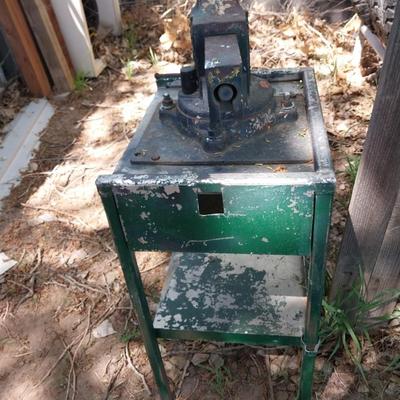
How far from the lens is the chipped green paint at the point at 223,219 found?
1050 millimetres

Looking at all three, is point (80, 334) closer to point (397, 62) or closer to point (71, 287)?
point (71, 287)

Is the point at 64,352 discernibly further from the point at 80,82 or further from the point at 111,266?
the point at 80,82

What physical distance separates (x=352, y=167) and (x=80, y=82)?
7.57 feet

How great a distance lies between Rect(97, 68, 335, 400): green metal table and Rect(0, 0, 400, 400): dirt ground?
380 mm

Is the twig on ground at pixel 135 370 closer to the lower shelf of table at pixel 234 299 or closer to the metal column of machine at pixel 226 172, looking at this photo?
the lower shelf of table at pixel 234 299

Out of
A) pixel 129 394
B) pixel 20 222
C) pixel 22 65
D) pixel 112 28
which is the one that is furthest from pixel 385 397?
pixel 112 28

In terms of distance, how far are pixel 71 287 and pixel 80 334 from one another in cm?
28

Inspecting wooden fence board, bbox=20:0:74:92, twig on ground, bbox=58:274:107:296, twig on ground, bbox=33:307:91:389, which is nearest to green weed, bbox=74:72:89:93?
wooden fence board, bbox=20:0:74:92

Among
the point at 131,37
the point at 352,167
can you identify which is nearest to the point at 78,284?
the point at 352,167

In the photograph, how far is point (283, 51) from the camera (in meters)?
3.50

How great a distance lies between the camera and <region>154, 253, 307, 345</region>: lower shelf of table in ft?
4.87

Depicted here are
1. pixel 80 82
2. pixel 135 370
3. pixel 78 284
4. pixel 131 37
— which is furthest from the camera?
pixel 131 37

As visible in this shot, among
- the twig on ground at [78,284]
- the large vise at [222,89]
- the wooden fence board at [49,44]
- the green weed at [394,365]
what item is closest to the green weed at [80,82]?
the wooden fence board at [49,44]

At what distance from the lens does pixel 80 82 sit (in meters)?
3.57
